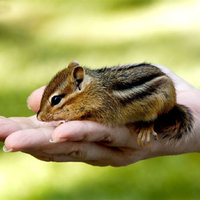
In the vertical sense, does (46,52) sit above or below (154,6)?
below

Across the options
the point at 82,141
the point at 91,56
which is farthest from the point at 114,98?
the point at 91,56

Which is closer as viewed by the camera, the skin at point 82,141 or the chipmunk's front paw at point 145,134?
the skin at point 82,141

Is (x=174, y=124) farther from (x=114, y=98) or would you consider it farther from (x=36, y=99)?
(x=36, y=99)

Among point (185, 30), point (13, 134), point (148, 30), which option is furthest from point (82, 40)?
point (13, 134)

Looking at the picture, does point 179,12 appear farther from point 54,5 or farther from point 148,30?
point 54,5

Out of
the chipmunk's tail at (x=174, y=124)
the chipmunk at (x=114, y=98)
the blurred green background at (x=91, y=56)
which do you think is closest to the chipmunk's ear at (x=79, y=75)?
the chipmunk at (x=114, y=98)

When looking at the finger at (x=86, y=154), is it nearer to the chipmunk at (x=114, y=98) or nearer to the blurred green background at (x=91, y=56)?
the chipmunk at (x=114, y=98)
